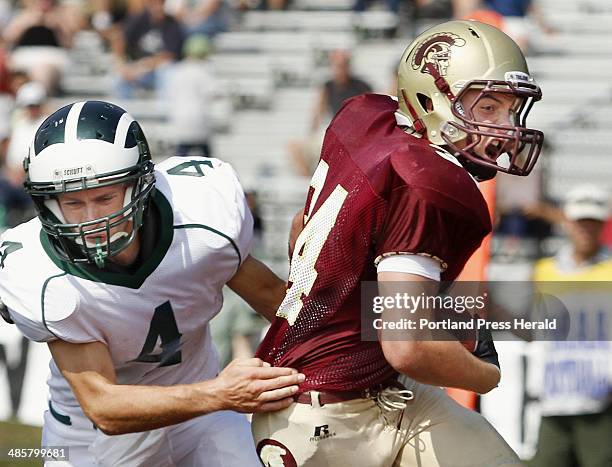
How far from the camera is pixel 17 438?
695cm

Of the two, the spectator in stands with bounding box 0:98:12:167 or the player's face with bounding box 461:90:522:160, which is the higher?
the player's face with bounding box 461:90:522:160

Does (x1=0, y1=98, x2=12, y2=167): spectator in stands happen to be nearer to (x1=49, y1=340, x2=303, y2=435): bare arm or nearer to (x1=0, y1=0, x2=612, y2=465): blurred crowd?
(x1=0, y1=0, x2=612, y2=465): blurred crowd

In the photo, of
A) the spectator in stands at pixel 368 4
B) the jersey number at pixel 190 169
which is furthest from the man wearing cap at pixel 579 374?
the spectator in stands at pixel 368 4

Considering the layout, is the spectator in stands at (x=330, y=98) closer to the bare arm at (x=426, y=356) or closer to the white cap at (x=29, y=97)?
the white cap at (x=29, y=97)

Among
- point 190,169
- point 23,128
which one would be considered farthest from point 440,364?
point 23,128

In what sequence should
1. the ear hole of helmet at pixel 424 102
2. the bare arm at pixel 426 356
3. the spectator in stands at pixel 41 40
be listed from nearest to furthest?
the bare arm at pixel 426 356 → the ear hole of helmet at pixel 424 102 → the spectator in stands at pixel 41 40

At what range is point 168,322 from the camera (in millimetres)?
3793

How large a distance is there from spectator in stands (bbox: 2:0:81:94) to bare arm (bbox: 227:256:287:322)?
8.06 metres

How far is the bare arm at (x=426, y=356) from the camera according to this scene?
10.1 feet

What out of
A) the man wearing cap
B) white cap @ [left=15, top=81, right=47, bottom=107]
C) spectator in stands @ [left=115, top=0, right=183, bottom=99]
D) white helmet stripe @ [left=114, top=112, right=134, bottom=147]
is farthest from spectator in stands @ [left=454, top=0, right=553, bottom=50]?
white helmet stripe @ [left=114, top=112, right=134, bottom=147]

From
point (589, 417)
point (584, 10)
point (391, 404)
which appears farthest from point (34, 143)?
point (584, 10)

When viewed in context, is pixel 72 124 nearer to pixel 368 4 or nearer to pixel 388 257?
pixel 388 257

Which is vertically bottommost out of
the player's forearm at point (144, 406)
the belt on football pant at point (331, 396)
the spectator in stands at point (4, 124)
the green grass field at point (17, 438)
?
the green grass field at point (17, 438)

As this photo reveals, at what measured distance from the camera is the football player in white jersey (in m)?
3.47
